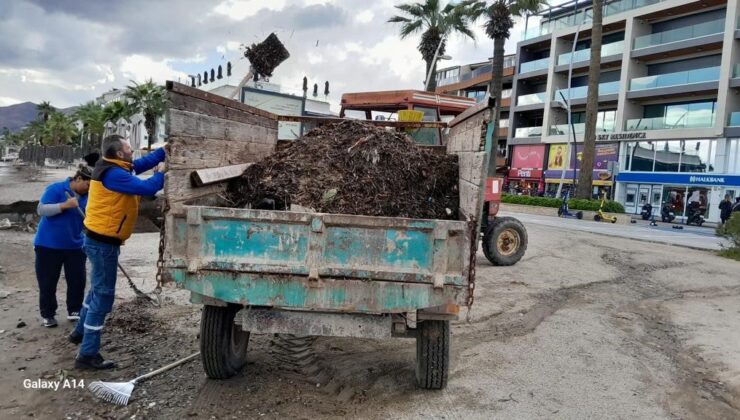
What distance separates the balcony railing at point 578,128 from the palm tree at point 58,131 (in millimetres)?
64762

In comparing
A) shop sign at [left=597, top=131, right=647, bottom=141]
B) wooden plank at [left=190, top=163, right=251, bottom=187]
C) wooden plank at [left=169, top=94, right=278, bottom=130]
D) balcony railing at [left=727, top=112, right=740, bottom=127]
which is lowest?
wooden plank at [left=190, top=163, right=251, bottom=187]

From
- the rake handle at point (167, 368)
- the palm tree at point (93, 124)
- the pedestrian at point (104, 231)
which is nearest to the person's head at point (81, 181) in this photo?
the pedestrian at point (104, 231)

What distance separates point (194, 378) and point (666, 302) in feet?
21.7

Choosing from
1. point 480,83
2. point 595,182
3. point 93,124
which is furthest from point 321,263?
point 93,124

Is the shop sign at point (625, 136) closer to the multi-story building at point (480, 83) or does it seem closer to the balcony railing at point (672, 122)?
the balcony railing at point (672, 122)

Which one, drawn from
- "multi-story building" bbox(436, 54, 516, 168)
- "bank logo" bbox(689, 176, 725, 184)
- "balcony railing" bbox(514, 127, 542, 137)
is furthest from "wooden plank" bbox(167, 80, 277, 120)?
"balcony railing" bbox(514, 127, 542, 137)

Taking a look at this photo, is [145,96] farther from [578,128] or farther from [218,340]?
[218,340]

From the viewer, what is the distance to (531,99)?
1663 inches

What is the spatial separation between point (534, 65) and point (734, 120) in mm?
16765

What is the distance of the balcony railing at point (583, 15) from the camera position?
115 feet

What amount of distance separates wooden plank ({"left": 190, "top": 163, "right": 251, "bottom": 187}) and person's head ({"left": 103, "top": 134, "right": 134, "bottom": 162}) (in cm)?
71

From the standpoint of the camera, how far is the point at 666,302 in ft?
24.1

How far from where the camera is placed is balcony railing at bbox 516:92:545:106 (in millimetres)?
41188

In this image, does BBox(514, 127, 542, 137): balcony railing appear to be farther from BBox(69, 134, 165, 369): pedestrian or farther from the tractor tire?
BBox(69, 134, 165, 369): pedestrian
